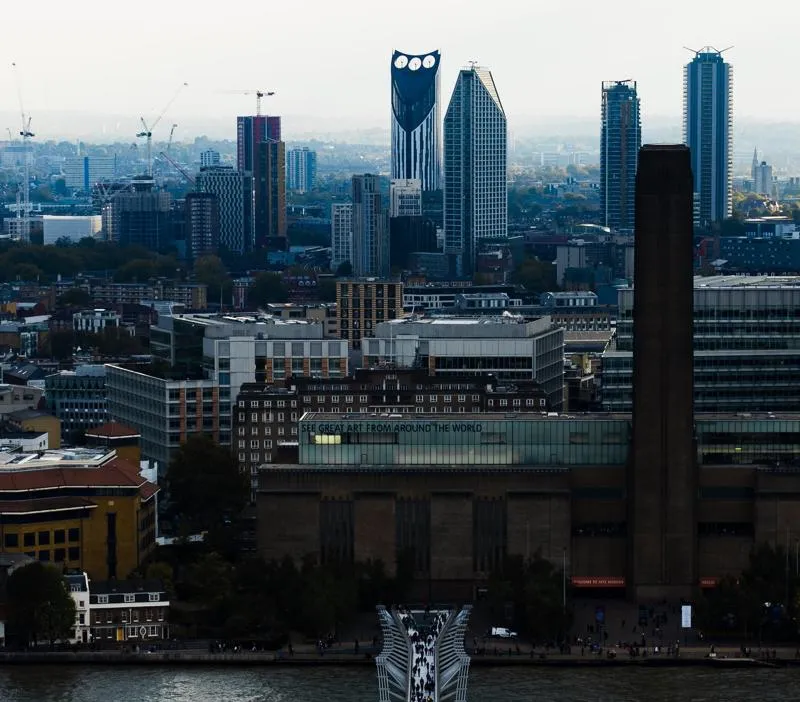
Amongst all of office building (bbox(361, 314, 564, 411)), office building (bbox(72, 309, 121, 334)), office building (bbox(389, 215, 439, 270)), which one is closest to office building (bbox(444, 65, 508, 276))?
office building (bbox(389, 215, 439, 270))

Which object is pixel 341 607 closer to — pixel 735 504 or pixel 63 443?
pixel 735 504

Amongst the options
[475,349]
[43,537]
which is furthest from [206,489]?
[475,349]

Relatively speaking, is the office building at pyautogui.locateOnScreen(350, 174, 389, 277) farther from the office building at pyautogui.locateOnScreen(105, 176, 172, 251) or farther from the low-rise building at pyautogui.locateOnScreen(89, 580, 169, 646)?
the low-rise building at pyautogui.locateOnScreen(89, 580, 169, 646)

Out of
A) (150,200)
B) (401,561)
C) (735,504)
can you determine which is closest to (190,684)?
(401,561)

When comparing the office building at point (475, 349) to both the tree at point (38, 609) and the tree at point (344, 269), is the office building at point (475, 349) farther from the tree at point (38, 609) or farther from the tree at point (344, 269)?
the tree at point (344, 269)

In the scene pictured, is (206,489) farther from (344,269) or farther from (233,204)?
(233,204)
